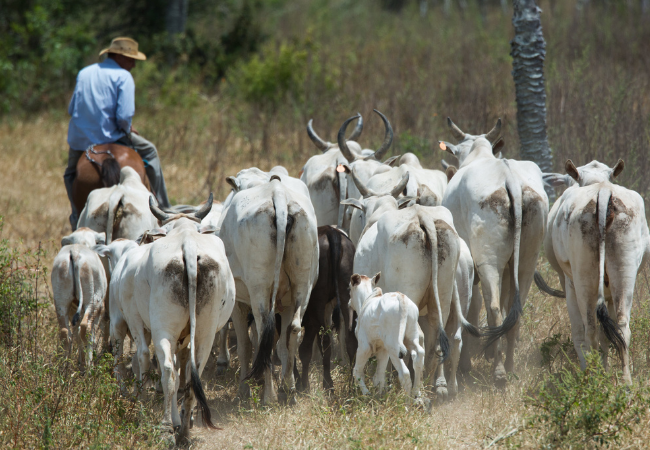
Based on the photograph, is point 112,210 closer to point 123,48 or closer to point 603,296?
point 123,48

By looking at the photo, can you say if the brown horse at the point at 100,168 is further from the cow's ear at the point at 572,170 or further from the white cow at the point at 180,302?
the cow's ear at the point at 572,170

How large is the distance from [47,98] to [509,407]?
15.5 metres

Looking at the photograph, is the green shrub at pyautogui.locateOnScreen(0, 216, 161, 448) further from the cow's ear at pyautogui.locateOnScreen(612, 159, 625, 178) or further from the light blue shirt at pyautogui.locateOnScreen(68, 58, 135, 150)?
the cow's ear at pyautogui.locateOnScreen(612, 159, 625, 178)

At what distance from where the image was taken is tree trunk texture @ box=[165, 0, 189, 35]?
19609 mm

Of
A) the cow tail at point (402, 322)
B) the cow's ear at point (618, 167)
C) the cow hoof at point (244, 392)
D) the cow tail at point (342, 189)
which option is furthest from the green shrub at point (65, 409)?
the cow's ear at point (618, 167)

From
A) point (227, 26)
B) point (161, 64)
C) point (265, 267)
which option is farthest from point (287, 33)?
point (265, 267)

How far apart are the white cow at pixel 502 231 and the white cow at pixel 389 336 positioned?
1.16 metres

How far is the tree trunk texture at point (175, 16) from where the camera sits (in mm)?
19609

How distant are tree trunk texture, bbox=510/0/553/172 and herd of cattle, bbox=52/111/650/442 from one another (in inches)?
69.2

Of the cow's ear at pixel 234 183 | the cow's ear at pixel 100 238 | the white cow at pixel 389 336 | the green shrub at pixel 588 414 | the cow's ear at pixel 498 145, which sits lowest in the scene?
the green shrub at pixel 588 414

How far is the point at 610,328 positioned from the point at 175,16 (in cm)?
1681

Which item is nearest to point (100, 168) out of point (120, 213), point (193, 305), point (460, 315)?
point (120, 213)

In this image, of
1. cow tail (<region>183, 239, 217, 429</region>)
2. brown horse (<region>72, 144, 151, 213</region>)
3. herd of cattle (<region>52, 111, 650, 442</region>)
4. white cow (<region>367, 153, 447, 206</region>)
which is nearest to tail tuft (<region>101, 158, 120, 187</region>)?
brown horse (<region>72, 144, 151, 213</region>)

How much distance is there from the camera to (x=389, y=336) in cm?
542
